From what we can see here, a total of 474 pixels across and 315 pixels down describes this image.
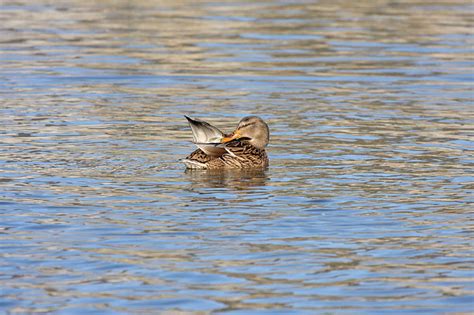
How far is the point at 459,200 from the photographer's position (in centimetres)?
1187

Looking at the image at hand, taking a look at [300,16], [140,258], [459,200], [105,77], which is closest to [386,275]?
[140,258]

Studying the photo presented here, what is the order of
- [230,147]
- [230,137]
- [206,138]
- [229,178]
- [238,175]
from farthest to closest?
[230,137], [230,147], [206,138], [238,175], [229,178]

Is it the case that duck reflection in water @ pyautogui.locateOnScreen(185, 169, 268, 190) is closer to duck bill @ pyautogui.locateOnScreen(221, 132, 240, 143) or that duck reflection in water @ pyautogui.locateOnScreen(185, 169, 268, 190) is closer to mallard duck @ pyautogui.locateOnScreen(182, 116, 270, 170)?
mallard duck @ pyautogui.locateOnScreen(182, 116, 270, 170)

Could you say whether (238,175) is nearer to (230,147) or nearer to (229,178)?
(229,178)

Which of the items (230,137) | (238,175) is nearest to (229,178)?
(238,175)

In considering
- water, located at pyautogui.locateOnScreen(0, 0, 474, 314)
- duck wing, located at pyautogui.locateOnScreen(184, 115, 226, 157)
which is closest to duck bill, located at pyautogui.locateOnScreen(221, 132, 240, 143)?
duck wing, located at pyautogui.locateOnScreen(184, 115, 226, 157)

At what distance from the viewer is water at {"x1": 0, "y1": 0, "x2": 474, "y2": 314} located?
904cm

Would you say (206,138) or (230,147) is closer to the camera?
(206,138)

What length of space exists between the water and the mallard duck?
0.19 m

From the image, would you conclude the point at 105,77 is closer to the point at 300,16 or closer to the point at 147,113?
the point at 147,113

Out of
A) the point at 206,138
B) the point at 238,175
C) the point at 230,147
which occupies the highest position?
the point at 206,138

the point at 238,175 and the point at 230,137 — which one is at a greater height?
the point at 230,137

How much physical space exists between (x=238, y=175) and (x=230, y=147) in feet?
1.36

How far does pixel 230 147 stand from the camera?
13969mm
